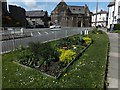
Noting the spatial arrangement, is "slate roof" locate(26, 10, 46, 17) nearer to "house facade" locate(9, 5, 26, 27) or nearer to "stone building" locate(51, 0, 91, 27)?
"stone building" locate(51, 0, 91, 27)

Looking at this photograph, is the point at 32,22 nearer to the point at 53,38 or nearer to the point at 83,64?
the point at 53,38

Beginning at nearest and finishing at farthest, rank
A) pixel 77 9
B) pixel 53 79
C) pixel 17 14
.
→ pixel 53 79 < pixel 17 14 < pixel 77 9

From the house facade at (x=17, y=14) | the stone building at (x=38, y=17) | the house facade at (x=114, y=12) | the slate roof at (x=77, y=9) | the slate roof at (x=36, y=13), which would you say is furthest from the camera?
the slate roof at (x=77, y=9)

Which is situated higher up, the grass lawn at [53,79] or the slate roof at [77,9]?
the slate roof at [77,9]

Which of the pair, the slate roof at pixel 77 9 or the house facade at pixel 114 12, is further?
the slate roof at pixel 77 9

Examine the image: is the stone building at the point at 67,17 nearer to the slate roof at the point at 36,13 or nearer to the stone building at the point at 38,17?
the stone building at the point at 38,17

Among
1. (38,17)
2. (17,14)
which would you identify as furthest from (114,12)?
(38,17)

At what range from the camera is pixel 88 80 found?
20.8 feet

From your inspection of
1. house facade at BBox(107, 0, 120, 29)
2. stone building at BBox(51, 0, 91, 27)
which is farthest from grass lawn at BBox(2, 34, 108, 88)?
stone building at BBox(51, 0, 91, 27)

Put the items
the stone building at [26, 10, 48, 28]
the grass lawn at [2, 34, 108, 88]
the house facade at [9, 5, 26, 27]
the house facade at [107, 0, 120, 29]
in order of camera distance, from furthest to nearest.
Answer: the stone building at [26, 10, 48, 28], the house facade at [9, 5, 26, 27], the house facade at [107, 0, 120, 29], the grass lawn at [2, 34, 108, 88]

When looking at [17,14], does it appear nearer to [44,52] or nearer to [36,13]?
[36,13]

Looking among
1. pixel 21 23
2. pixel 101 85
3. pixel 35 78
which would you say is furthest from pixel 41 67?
pixel 21 23

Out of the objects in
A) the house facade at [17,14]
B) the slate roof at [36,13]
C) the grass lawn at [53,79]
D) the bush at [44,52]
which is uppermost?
the slate roof at [36,13]

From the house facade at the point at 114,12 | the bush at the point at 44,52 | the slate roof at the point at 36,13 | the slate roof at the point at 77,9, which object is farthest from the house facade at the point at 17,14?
the bush at the point at 44,52
